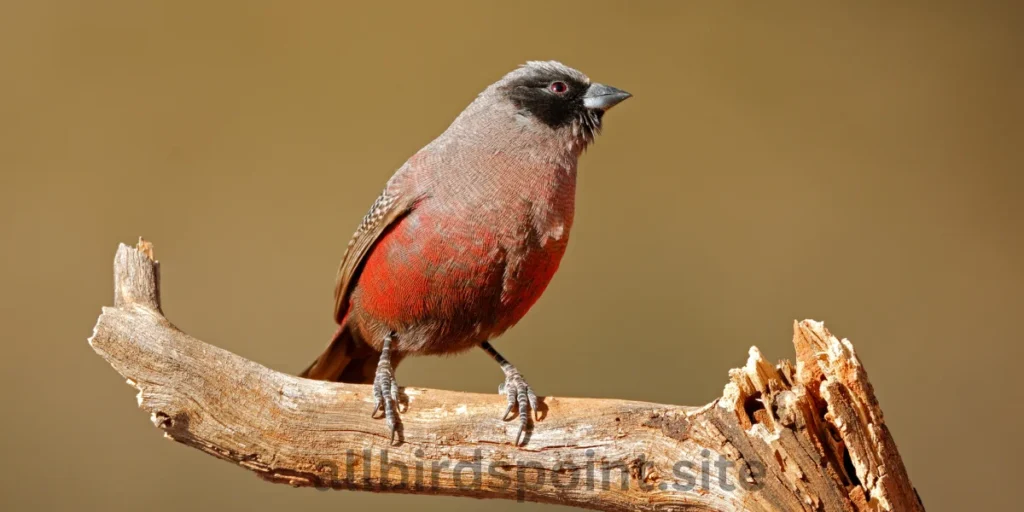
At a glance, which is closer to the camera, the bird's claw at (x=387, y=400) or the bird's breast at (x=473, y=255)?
the bird's claw at (x=387, y=400)

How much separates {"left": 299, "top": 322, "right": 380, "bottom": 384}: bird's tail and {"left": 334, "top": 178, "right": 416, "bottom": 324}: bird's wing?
86 millimetres

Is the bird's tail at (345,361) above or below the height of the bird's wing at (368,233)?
below

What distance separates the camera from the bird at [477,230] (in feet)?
8.45

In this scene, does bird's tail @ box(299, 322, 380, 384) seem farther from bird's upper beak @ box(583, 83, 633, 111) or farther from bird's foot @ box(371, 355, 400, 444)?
bird's upper beak @ box(583, 83, 633, 111)

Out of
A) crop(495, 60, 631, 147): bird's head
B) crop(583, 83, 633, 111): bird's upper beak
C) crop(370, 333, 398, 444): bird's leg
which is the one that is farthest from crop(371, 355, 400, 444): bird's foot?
crop(583, 83, 633, 111): bird's upper beak

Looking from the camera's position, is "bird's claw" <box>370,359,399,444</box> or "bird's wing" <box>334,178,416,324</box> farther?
"bird's wing" <box>334,178,416,324</box>

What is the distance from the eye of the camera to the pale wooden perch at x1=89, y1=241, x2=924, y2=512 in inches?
78.6

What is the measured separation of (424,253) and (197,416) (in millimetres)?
774

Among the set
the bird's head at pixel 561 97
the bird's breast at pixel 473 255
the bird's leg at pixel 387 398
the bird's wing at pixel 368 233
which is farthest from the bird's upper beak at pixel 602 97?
the bird's leg at pixel 387 398

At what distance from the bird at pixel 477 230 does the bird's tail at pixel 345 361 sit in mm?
55

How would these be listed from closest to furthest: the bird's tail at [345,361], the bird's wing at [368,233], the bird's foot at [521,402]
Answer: the bird's foot at [521,402], the bird's wing at [368,233], the bird's tail at [345,361]

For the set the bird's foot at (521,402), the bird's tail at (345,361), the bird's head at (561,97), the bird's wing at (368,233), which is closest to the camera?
the bird's foot at (521,402)

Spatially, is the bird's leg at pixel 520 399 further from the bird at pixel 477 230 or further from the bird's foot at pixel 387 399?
the bird's foot at pixel 387 399

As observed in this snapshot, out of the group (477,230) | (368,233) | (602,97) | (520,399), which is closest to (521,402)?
(520,399)
